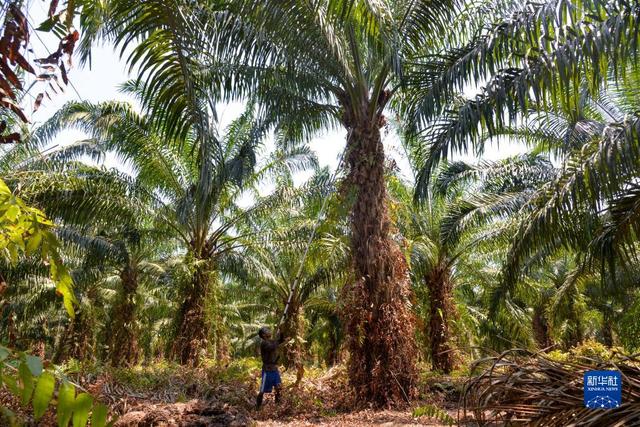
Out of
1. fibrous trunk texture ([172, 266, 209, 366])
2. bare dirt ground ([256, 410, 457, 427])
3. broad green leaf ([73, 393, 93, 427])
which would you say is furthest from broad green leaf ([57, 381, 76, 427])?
fibrous trunk texture ([172, 266, 209, 366])

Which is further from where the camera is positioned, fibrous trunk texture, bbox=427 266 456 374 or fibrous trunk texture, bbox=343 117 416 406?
fibrous trunk texture, bbox=427 266 456 374

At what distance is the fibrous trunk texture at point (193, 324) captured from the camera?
13.6 meters

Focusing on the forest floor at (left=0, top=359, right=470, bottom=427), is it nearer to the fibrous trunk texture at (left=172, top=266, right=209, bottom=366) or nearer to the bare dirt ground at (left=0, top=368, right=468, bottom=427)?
the bare dirt ground at (left=0, top=368, right=468, bottom=427)

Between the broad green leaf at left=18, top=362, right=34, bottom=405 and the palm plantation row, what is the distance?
5.29ft

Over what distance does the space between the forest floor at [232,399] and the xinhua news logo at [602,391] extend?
448cm

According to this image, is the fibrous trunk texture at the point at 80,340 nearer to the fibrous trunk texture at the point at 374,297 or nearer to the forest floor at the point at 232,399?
the forest floor at the point at 232,399

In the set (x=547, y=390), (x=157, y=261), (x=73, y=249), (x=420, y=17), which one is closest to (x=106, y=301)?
(x=157, y=261)

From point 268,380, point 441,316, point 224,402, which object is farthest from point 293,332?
point 268,380

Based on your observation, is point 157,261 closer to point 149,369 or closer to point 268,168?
point 268,168

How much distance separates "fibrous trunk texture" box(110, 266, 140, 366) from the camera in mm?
18188

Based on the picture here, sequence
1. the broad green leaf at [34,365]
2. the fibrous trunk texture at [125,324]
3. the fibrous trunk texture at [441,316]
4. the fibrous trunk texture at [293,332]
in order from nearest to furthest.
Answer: the broad green leaf at [34,365] → the fibrous trunk texture at [441,316] → the fibrous trunk texture at [293,332] → the fibrous trunk texture at [125,324]

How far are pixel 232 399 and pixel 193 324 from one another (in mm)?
4418

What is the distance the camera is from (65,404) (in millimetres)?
1172

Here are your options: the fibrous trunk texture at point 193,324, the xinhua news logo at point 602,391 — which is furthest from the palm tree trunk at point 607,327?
the xinhua news logo at point 602,391
